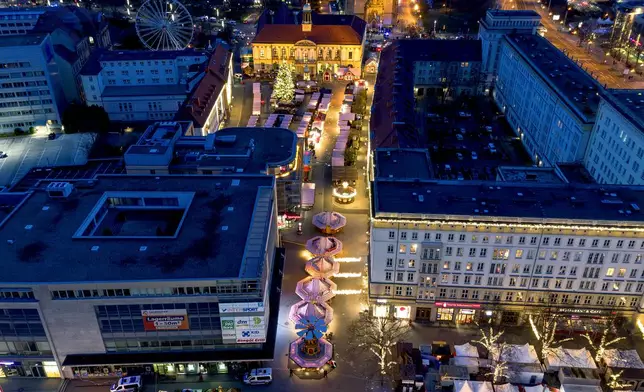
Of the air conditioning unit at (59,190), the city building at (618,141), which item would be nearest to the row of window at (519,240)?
the city building at (618,141)

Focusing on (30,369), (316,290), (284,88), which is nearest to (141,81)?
(284,88)

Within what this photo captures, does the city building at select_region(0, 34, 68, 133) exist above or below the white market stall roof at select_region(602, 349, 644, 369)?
above

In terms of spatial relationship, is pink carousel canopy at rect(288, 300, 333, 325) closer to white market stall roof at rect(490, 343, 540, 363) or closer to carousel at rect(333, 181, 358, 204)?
white market stall roof at rect(490, 343, 540, 363)

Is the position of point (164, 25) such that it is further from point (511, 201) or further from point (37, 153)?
point (511, 201)

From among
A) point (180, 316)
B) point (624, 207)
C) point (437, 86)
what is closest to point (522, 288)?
point (624, 207)

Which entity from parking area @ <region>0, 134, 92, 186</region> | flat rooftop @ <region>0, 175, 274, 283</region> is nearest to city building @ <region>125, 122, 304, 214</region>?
flat rooftop @ <region>0, 175, 274, 283</region>

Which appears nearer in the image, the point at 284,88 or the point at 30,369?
the point at 30,369

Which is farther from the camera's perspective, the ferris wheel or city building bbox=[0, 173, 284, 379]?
the ferris wheel
